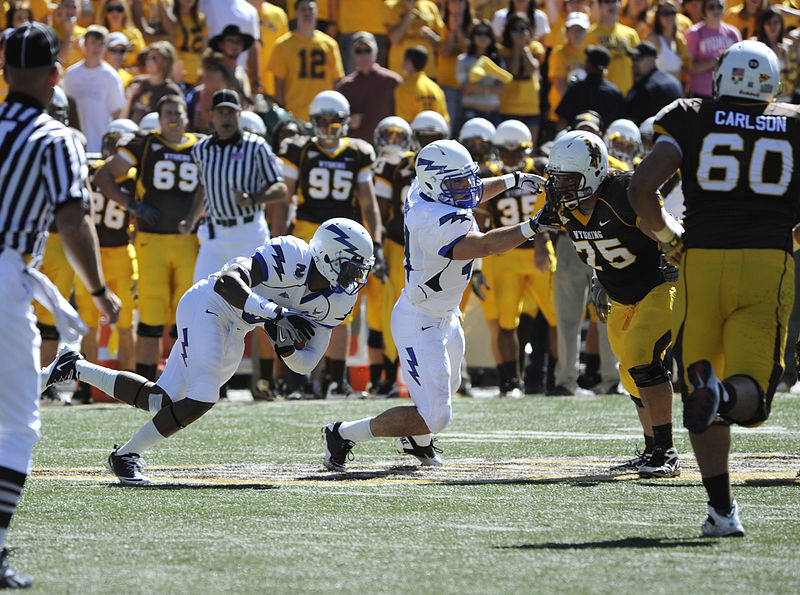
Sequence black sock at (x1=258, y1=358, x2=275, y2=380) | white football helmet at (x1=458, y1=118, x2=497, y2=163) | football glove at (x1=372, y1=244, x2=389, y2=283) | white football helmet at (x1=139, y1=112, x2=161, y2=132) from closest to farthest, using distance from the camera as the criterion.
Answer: football glove at (x1=372, y1=244, x2=389, y2=283) → black sock at (x1=258, y1=358, x2=275, y2=380) → white football helmet at (x1=458, y1=118, x2=497, y2=163) → white football helmet at (x1=139, y1=112, x2=161, y2=132)

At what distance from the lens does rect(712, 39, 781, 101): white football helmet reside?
466 cm

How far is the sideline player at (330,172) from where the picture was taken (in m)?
10.5

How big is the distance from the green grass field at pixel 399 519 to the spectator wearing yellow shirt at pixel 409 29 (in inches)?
227

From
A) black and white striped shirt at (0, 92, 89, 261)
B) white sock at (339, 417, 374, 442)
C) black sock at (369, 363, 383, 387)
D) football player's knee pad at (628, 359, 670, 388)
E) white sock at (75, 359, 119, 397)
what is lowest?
black sock at (369, 363, 383, 387)

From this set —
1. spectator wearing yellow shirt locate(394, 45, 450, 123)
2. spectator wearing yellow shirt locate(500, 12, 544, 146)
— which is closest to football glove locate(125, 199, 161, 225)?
spectator wearing yellow shirt locate(394, 45, 450, 123)

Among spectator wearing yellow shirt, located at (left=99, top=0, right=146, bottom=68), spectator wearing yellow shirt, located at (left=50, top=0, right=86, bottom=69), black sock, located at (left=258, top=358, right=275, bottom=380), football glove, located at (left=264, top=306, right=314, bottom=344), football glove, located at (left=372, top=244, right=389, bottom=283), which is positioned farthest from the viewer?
spectator wearing yellow shirt, located at (left=99, top=0, right=146, bottom=68)

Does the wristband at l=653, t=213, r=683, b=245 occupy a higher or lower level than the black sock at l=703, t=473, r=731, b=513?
higher

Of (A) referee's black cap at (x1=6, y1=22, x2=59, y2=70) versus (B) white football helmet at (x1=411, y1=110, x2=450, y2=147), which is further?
(B) white football helmet at (x1=411, y1=110, x2=450, y2=147)

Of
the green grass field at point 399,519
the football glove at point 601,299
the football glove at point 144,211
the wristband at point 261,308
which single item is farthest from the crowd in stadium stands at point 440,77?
the wristband at point 261,308

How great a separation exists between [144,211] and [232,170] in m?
0.87

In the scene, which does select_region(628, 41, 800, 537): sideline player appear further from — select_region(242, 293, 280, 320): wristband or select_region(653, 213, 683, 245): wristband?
select_region(242, 293, 280, 320): wristband

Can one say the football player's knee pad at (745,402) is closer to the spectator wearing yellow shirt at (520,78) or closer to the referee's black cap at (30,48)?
the referee's black cap at (30,48)

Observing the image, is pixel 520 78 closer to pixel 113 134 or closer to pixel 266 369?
pixel 113 134

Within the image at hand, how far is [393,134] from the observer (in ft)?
36.4
